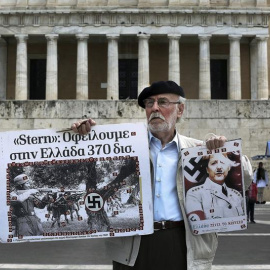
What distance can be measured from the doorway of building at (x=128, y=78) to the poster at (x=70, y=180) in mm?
33936

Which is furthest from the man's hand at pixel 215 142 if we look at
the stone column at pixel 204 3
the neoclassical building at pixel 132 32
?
the stone column at pixel 204 3

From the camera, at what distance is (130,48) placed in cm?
3891

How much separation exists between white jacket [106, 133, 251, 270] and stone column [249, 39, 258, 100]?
34591 millimetres

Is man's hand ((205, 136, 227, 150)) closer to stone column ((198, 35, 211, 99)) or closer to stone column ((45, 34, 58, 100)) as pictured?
stone column ((45, 34, 58, 100))

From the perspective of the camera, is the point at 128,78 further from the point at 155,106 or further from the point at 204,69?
the point at 155,106

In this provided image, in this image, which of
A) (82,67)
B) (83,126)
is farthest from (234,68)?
(83,126)

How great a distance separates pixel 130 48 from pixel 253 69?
8585mm

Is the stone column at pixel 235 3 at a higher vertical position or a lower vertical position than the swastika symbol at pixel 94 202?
higher

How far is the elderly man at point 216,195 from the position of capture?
4.14m

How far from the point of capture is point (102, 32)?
35844 millimetres

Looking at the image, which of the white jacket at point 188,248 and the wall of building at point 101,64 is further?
the wall of building at point 101,64

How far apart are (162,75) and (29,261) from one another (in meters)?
31.0

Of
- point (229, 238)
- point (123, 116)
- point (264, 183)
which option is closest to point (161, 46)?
point (123, 116)

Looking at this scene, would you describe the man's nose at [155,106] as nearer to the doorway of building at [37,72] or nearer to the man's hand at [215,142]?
the man's hand at [215,142]
